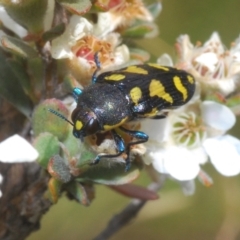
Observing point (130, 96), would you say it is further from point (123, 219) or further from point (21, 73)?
point (123, 219)

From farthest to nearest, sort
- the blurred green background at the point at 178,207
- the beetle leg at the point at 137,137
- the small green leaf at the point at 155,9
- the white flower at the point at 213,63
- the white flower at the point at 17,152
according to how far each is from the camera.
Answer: the blurred green background at the point at 178,207
the small green leaf at the point at 155,9
the white flower at the point at 213,63
the beetle leg at the point at 137,137
the white flower at the point at 17,152

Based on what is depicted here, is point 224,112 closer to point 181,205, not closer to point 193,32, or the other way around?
point 181,205

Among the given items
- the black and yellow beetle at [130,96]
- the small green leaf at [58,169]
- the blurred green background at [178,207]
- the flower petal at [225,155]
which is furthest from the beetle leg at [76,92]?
the blurred green background at [178,207]

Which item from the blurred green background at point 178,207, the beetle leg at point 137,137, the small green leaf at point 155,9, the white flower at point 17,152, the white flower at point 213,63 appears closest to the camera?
the white flower at point 17,152

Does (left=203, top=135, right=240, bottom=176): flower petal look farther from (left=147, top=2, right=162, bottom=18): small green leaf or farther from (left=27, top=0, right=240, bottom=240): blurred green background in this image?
(left=27, top=0, right=240, bottom=240): blurred green background

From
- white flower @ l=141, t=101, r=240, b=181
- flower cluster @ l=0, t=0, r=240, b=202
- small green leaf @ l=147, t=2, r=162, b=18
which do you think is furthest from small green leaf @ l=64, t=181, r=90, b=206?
small green leaf @ l=147, t=2, r=162, b=18

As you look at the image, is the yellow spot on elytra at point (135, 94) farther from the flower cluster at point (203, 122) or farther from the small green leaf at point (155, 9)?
the small green leaf at point (155, 9)
